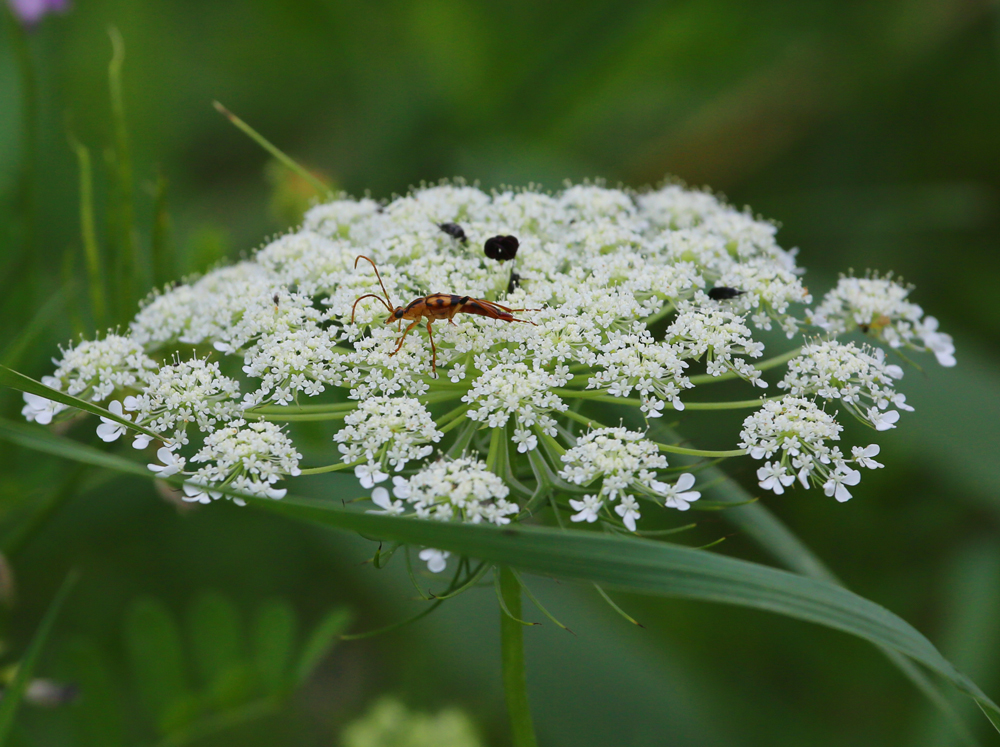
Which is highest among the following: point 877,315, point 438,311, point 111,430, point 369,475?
point 877,315

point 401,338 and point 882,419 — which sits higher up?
point 401,338

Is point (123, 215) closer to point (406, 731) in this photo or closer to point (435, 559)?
point (435, 559)

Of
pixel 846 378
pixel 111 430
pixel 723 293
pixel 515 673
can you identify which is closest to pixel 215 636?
pixel 111 430

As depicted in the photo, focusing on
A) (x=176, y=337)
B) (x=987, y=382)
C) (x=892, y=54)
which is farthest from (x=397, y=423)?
(x=892, y=54)

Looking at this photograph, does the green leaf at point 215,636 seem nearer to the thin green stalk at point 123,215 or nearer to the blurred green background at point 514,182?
the blurred green background at point 514,182

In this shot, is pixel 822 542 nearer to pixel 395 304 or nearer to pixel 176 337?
pixel 395 304

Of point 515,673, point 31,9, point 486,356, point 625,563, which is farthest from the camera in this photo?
point 31,9
